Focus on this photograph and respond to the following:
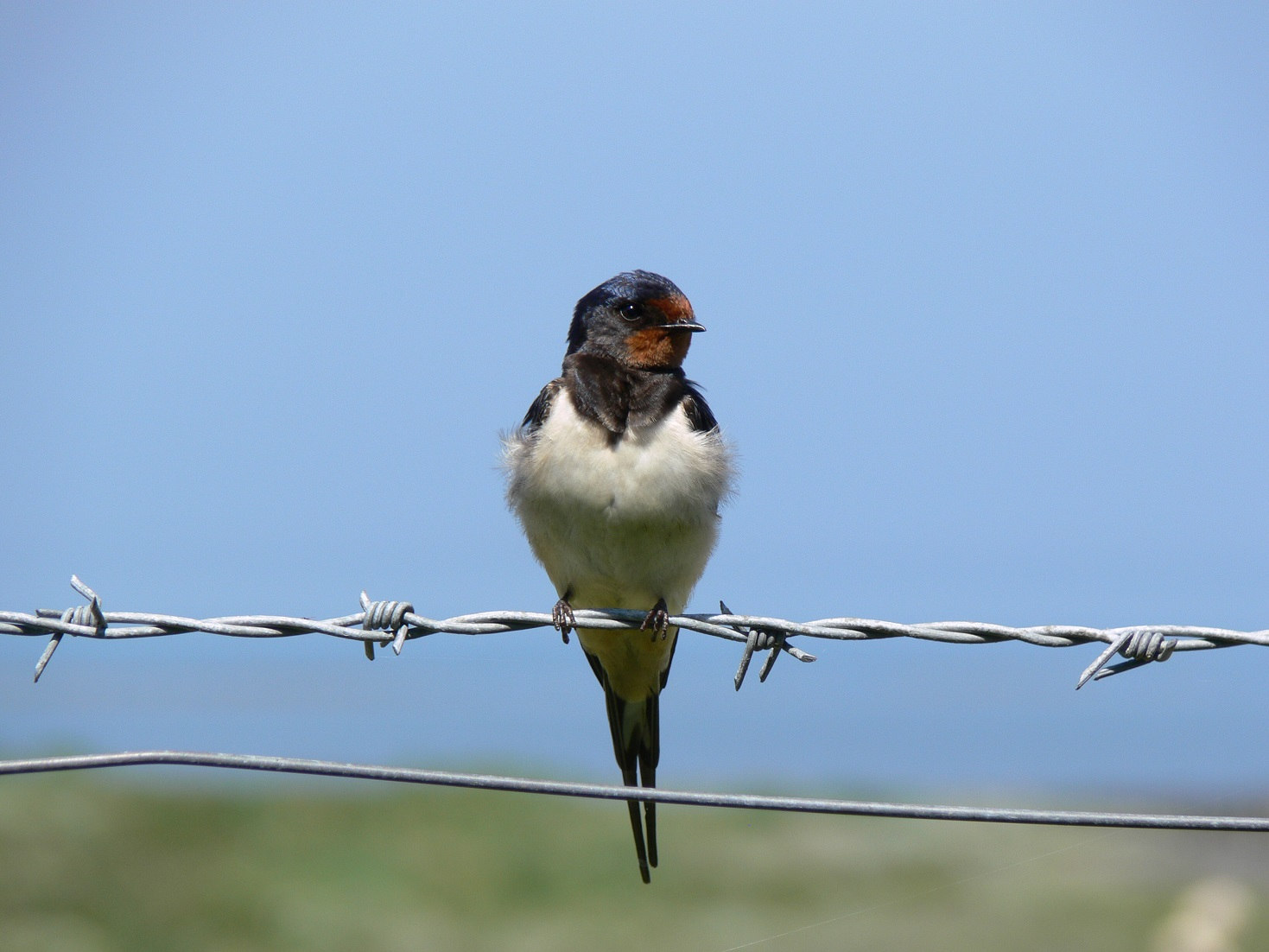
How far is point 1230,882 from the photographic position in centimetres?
877

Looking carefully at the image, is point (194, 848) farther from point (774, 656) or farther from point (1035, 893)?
point (774, 656)

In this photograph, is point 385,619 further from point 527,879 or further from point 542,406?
point 527,879

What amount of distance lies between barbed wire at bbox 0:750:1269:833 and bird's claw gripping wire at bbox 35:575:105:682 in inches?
7.9

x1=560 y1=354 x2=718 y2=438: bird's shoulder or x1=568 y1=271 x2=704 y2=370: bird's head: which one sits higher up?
x1=568 y1=271 x2=704 y2=370: bird's head

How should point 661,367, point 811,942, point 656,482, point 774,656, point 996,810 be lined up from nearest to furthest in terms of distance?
point 996,810, point 774,656, point 656,482, point 661,367, point 811,942

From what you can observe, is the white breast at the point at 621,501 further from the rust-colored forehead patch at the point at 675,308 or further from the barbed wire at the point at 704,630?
the barbed wire at the point at 704,630

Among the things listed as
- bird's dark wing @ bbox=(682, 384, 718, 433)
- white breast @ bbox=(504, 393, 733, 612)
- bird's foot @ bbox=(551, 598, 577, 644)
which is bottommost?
bird's foot @ bbox=(551, 598, 577, 644)

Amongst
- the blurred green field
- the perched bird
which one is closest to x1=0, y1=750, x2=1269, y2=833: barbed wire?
the perched bird

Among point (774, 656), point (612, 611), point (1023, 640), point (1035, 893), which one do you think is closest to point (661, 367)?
point (612, 611)

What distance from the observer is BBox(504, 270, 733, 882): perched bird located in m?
3.60

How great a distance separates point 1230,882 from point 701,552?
6985 mm

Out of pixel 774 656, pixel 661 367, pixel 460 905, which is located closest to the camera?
pixel 774 656

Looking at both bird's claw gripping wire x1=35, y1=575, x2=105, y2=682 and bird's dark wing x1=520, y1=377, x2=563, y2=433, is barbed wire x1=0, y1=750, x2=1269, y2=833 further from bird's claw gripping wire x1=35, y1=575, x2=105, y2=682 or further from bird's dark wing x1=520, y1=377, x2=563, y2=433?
bird's dark wing x1=520, y1=377, x2=563, y2=433

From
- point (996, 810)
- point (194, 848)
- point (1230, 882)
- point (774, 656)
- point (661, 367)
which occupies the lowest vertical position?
point (1230, 882)
